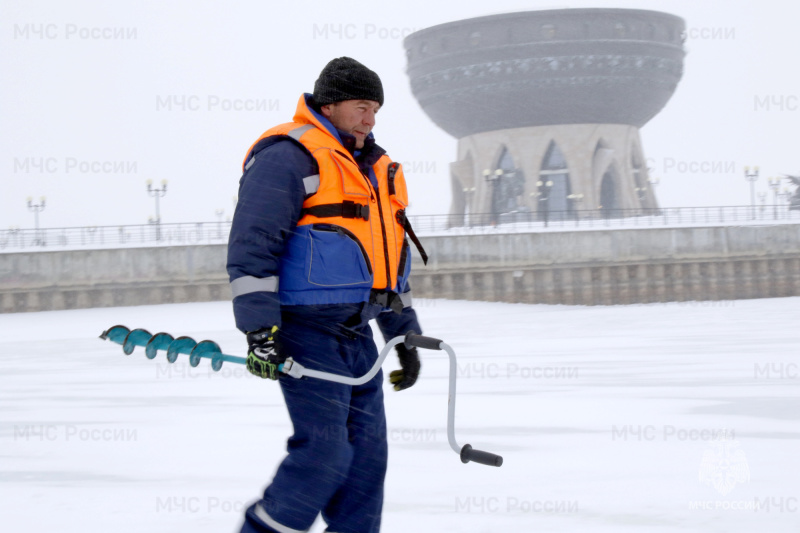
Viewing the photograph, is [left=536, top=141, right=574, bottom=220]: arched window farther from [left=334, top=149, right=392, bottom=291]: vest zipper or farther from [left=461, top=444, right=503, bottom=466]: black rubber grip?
[left=461, top=444, right=503, bottom=466]: black rubber grip

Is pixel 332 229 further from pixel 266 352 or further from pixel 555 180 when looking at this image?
pixel 555 180

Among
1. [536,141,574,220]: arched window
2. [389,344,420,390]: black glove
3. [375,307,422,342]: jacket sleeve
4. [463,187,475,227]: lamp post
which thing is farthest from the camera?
[463,187,475,227]: lamp post

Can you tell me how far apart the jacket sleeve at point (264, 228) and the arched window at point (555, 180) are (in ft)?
216

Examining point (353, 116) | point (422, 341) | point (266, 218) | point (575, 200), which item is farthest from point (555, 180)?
point (266, 218)

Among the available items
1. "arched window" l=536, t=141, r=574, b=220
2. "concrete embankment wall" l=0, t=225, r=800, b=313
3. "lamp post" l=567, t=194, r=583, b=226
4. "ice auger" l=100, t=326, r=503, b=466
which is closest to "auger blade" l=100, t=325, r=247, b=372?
"ice auger" l=100, t=326, r=503, b=466

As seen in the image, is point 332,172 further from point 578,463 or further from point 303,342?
point 578,463

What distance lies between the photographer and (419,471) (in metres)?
5.17

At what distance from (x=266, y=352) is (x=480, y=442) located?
10.4 feet

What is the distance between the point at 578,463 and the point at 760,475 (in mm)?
977

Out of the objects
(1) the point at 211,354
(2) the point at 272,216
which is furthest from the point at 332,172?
(1) the point at 211,354

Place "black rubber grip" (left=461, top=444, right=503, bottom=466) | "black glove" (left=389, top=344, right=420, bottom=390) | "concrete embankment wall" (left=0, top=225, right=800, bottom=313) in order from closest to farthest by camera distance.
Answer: "black rubber grip" (left=461, top=444, right=503, bottom=466)
"black glove" (left=389, top=344, right=420, bottom=390)
"concrete embankment wall" (left=0, top=225, right=800, bottom=313)

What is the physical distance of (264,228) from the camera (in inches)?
126

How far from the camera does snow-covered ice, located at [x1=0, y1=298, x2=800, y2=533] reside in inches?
169

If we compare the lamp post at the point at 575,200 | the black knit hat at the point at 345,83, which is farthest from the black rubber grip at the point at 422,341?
the lamp post at the point at 575,200
